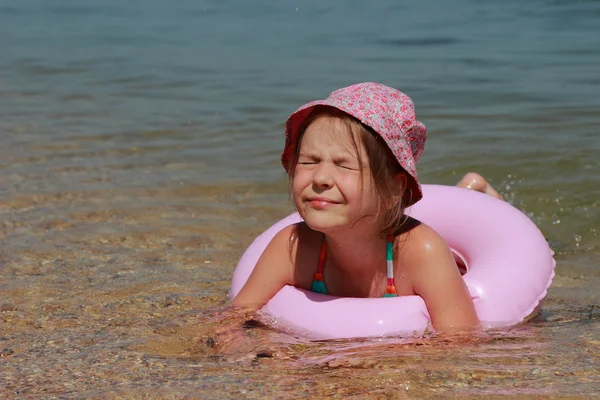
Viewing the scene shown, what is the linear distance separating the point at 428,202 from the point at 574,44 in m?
7.22

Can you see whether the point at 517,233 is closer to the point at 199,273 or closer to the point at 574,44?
the point at 199,273

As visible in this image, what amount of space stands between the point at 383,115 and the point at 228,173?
131 inches

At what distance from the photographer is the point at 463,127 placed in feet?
24.5

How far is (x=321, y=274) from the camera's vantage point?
3.58 meters

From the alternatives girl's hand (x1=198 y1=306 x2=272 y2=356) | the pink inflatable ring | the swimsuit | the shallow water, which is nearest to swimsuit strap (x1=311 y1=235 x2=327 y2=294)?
the swimsuit

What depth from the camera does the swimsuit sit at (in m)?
3.44

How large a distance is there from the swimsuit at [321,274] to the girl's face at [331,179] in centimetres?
28

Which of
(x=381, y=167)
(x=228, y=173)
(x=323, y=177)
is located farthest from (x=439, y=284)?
(x=228, y=173)

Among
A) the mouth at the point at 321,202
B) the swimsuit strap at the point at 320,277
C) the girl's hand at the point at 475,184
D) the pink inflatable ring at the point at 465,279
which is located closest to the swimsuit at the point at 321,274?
the swimsuit strap at the point at 320,277

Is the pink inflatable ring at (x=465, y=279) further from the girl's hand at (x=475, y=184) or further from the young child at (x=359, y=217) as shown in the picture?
the girl's hand at (x=475, y=184)

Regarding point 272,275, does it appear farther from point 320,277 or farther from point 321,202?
point 321,202

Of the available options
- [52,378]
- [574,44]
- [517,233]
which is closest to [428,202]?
[517,233]

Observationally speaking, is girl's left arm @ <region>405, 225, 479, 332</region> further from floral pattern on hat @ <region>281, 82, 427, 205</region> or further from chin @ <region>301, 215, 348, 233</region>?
chin @ <region>301, 215, 348, 233</region>

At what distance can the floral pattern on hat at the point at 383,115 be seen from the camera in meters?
3.17
